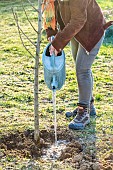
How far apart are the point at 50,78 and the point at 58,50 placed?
0.27 m

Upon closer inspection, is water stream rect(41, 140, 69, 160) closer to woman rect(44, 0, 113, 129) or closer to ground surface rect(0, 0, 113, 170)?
ground surface rect(0, 0, 113, 170)

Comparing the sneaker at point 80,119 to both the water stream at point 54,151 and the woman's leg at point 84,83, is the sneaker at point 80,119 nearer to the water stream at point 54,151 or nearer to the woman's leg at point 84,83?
the woman's leg at point 84,83

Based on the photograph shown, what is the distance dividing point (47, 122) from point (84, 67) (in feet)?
2.47

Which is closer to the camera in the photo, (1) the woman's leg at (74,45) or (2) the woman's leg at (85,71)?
(2) the woman's leg at (85,71)

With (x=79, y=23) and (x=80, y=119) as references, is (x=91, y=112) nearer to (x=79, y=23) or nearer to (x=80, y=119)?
(x=80, y=119)

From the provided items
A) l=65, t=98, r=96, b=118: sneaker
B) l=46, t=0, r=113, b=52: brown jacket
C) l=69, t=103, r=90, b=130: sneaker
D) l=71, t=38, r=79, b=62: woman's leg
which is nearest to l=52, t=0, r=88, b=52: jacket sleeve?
l=46, t=0, r=113, b=52: brown jacket

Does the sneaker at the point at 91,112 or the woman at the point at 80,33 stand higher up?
the woman at the point at 80,33

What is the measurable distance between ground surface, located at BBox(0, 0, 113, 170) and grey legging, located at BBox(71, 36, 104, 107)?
343 millimetres

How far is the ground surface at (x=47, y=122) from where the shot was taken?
14.1 ft

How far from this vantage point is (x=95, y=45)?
4773 mm

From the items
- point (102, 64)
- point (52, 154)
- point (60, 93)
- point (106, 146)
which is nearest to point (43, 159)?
point (52, 154)

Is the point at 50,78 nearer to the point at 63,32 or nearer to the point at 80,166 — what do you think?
the point at 63,32

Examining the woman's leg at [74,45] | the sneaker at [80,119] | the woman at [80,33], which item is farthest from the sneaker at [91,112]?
the woman's leg at [74,45]

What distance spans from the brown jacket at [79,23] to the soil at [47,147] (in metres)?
0.92
